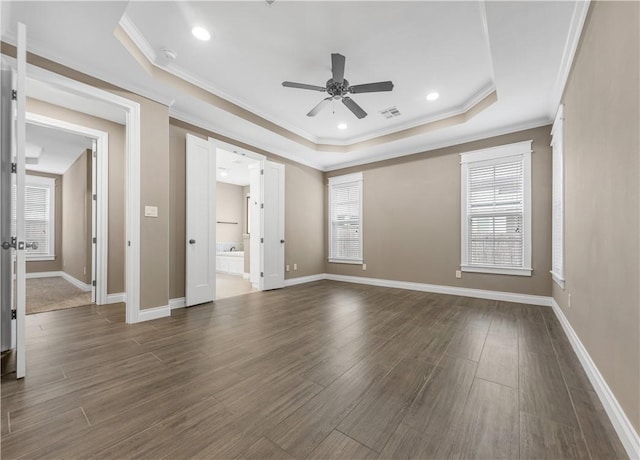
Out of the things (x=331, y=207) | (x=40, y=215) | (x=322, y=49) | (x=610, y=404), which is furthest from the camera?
(x=40, y=215)

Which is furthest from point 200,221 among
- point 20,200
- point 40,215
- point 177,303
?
point 40,215

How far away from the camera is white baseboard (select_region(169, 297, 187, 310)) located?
3.76 meters

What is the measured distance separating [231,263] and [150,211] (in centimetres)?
431

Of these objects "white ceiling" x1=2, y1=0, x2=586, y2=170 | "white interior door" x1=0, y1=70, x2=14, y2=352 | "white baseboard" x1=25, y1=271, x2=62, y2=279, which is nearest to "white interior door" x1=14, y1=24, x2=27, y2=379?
"white interior door" x1=0, y1=70, x2=14, y2=352

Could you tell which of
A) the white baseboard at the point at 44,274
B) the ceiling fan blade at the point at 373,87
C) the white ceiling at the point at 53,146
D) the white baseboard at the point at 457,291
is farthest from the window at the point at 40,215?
the ceiling fan blade at the point at 373,87

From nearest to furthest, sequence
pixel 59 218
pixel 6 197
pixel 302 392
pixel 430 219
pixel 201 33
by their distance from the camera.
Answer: pixel 302 392 < pixel 6 197 < pixel 201 33 < pixel 430 219 < pixel 59 218

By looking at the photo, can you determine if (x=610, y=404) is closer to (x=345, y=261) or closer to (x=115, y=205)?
(x=345, y=261)

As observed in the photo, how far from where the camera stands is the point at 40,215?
22.6 feet

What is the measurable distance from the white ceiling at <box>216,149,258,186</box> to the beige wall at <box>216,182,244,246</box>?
289 millimetres

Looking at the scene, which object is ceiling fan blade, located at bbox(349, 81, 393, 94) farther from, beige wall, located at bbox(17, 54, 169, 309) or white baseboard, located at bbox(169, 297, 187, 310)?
white baseboard, located at bbox(169, 297, 187, 310)

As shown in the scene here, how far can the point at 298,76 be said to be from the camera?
129 inches

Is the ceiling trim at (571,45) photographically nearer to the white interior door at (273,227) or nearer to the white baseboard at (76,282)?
the white interior door at (273,227)

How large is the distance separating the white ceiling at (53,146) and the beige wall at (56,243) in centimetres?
52

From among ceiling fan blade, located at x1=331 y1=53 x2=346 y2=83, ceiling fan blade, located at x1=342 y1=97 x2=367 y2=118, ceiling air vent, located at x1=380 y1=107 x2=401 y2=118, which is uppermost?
ceiling air vent, located at x1=380 y1=107 x2=401 y2=118
